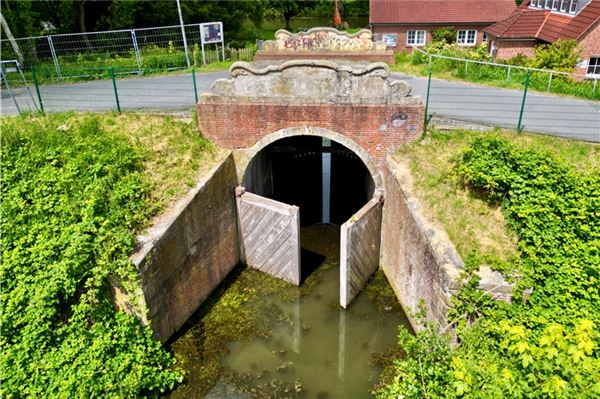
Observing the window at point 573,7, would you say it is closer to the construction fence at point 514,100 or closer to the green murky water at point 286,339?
the construction fence at point 514,100

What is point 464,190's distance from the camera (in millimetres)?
10055

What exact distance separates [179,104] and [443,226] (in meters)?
8.38

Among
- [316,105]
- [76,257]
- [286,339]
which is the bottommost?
[286,339]

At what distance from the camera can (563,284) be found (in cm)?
803

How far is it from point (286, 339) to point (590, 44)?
18.3m

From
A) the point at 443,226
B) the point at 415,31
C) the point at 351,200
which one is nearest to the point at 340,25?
the point at 415,31

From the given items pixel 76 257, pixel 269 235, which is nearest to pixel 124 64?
pixel 269 235

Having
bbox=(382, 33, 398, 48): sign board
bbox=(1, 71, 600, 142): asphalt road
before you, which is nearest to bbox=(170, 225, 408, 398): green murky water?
bbox=(1, 71, 600, 142): asphalt road

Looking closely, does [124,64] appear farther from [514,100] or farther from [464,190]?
[464,190]

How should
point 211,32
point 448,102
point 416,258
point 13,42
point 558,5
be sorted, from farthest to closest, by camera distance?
point 558,5 → point 211,32 → point 13,42 → point 448,102 → point 416,258

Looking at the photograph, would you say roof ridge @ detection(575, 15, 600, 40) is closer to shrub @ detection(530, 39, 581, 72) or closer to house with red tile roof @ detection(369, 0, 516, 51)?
shrub @ detection(530, 39, 581, 72)

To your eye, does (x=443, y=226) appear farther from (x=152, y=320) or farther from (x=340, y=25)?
(x=340, y=25)

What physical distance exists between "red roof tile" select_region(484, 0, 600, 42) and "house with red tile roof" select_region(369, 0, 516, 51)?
3904mm

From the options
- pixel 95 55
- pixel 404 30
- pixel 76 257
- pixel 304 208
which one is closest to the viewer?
pixel 76 257
